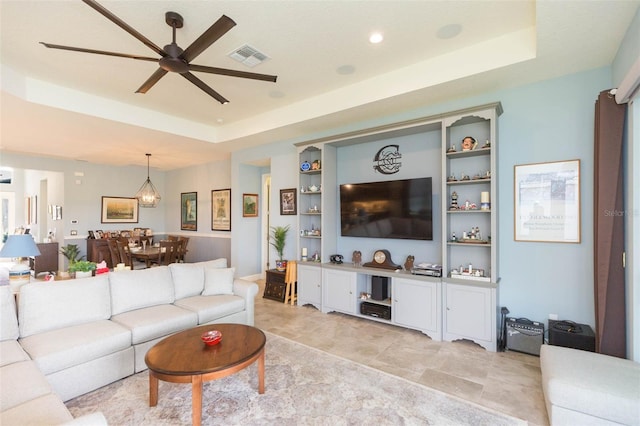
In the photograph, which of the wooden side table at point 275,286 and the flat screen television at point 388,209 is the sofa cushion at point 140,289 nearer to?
the wooden side table at point 275,286

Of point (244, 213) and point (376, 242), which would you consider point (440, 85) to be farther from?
point (244, 213)

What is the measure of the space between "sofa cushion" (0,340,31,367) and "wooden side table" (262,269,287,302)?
10.6ft

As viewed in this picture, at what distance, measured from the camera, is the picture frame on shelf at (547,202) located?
9.85 ft

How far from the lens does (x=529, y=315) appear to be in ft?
10.6

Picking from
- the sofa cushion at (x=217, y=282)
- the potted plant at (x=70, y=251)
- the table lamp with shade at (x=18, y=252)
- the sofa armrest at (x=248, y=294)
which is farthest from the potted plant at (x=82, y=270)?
the potted plant at (x=70, y=251)

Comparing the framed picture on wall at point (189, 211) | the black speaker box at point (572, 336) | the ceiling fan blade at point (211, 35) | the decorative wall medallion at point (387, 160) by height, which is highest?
the ceiling fan blade at point (211, 35)

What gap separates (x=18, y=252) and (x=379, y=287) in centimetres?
399

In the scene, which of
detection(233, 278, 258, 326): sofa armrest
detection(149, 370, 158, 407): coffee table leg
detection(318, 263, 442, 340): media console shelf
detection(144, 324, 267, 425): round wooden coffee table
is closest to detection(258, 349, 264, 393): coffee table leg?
detection(144, 324, 267, 425): round wooden coffee table

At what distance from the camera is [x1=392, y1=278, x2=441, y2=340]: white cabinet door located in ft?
11.3

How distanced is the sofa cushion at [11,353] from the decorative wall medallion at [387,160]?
409 centimetres

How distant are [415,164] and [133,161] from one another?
6.99 meters

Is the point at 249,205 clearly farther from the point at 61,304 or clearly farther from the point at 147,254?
the point at 61,304

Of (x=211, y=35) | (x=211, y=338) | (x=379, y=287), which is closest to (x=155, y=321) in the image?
(x=211, y=338)

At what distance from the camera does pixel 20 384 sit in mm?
1758
